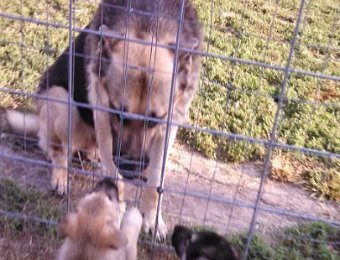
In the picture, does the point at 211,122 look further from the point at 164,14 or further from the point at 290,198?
the point at 164,14

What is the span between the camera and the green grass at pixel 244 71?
4.81 metres

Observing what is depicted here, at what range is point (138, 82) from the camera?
133 inches

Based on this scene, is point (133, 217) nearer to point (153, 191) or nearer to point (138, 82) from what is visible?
point (153, 191)

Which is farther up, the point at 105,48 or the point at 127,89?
the point at 105,48

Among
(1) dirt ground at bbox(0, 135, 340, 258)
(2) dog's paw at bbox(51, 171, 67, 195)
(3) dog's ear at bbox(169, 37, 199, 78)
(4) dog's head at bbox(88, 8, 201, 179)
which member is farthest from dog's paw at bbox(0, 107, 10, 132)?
(3) dog's ear at bbox(169, 37, 199, 78)

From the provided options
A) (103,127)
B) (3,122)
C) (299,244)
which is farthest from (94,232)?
(3,122)

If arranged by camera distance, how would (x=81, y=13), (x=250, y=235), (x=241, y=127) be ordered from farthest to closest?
1. (x=81, y=13)
2. (x=241, y=127)
3. (x=250, y=235)

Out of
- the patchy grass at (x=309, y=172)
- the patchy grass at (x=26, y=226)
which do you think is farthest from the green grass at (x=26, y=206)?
the patchy grass at (x=309, y=172)

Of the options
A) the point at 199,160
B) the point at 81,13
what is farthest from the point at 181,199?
the point at 81,13

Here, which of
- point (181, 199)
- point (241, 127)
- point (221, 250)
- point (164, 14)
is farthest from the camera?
point (241, 127)

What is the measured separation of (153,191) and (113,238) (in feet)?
3.50

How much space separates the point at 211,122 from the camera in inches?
194

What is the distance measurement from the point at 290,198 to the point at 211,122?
106cm

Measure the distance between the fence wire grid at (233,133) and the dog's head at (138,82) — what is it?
0.06 metres
